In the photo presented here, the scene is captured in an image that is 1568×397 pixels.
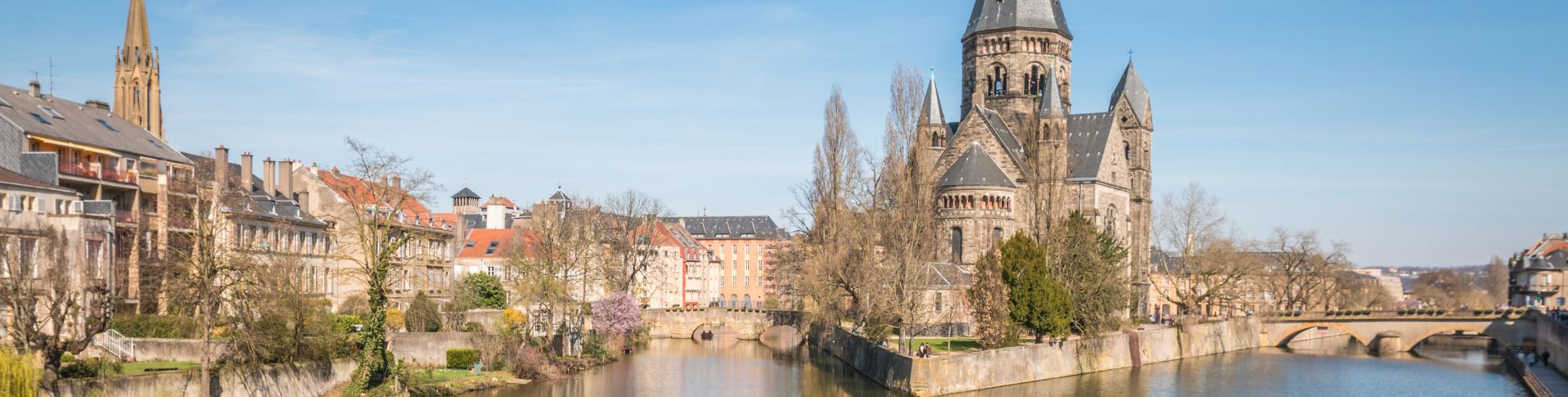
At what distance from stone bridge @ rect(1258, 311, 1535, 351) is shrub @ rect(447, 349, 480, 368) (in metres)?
53.4

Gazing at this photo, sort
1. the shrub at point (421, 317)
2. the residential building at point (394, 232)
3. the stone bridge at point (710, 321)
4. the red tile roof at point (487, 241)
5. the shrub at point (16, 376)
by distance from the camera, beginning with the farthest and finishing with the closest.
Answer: the red tile roof at point (487, 241)
the stone bridge at point (710, 321)
the residential building at point (394, 232)
the shrub at point (421, 317)
the shrub at point (16, 376)

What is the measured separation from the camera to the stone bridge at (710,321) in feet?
298

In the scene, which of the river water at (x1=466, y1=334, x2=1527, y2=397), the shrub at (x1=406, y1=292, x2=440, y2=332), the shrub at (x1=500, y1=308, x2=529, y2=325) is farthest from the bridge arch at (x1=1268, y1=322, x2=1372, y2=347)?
the shrub at (x1=406, y1=292, x2=440, y2=332)

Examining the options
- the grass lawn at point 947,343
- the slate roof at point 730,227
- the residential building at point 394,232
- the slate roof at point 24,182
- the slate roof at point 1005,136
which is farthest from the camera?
the slate roof at point 730,227

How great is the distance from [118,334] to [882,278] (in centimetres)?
3041

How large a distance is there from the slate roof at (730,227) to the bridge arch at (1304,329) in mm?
68957

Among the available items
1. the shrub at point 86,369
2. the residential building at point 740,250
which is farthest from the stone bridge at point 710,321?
the shrub at point 86,369

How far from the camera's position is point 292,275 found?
4809cm

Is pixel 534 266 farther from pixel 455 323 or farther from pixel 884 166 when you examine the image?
pixel 884 166

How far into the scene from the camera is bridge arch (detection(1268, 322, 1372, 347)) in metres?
85.8

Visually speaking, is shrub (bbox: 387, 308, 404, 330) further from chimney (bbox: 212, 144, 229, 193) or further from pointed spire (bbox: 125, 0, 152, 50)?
pointed spire (bbox: 125, 0, 152, 50)

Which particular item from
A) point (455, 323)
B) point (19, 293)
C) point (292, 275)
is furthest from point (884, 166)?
point (19, 293)

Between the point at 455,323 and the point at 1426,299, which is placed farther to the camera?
the point at 1426,299

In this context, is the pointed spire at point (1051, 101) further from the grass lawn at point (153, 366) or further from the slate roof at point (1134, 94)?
the grass lawn at point (153, 366)
